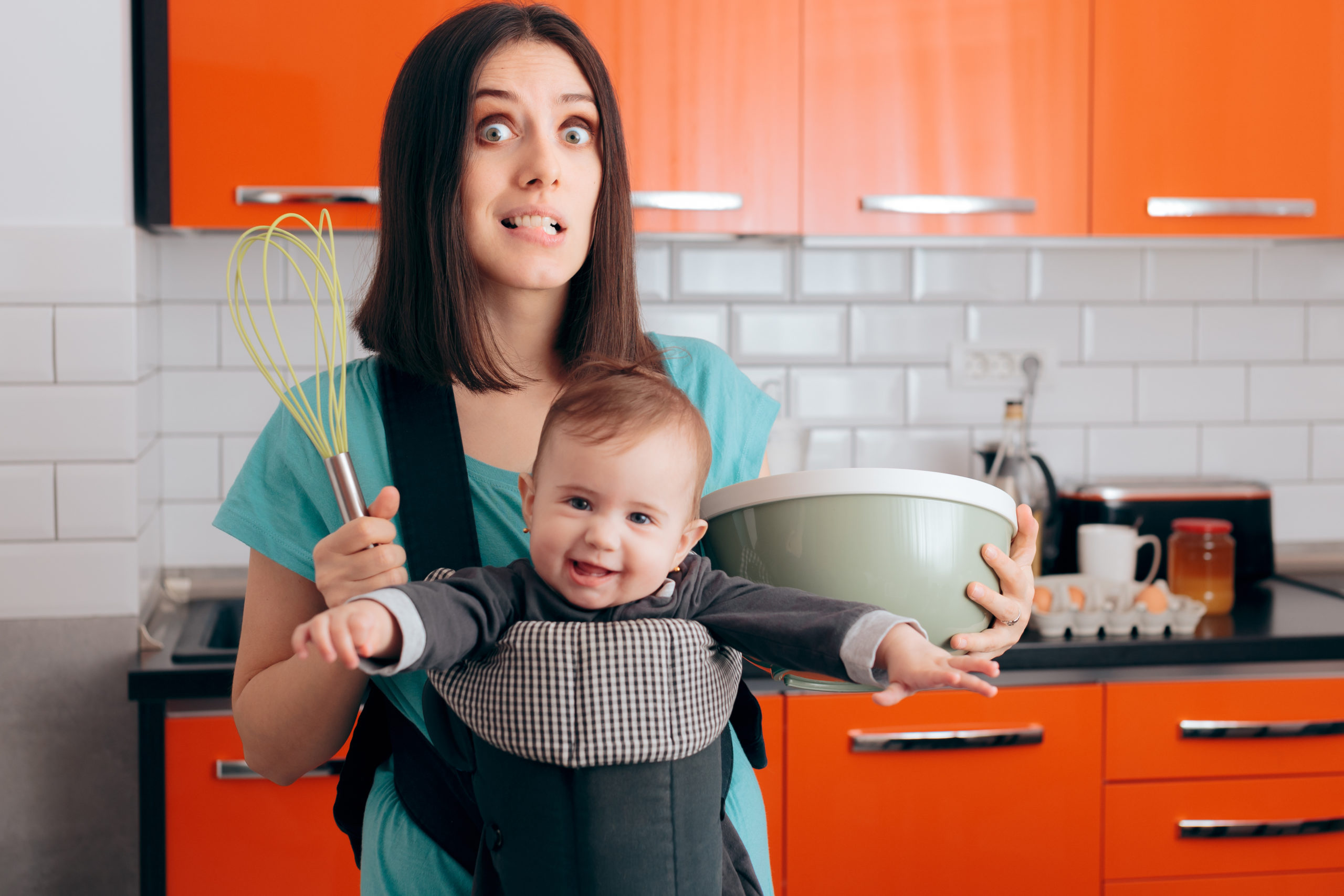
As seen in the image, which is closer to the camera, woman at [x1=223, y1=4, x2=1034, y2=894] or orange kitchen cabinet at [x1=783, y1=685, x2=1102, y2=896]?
woman at [x1=223, y1=4, x2=1034, y2=894]

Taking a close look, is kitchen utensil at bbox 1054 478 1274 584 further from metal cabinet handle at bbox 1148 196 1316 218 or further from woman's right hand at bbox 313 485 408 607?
woman's right hand at bbox 313 485 408 607

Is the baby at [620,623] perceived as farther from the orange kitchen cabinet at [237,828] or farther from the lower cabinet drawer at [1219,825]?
the lower cabinet drawer at [1219,825]

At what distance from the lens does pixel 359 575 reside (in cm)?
71

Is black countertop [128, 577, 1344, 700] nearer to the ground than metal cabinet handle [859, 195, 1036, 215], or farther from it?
nearer to the ground

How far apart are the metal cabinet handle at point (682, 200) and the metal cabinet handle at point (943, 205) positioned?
233 millimetres

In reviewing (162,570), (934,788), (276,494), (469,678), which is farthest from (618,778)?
(162,570)

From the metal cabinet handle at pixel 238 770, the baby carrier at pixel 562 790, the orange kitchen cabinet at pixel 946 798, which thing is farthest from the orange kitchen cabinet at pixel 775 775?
the baby carrier at pixel 562 790

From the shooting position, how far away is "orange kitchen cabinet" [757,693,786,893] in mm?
1590

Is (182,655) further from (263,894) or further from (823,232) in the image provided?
(823,232)

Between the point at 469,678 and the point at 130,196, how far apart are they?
4.02 ft

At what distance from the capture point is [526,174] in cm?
88

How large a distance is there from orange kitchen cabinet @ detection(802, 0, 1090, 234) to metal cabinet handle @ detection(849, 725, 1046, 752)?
0.80 m

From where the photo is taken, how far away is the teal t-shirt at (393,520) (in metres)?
0.85

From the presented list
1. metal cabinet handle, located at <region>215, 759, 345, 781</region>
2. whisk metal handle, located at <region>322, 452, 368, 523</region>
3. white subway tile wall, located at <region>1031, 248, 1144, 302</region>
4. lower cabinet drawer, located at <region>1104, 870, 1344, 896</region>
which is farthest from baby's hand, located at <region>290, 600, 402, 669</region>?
white subway tile wall, located at <region>1031, 248, 1144, 302</region>
